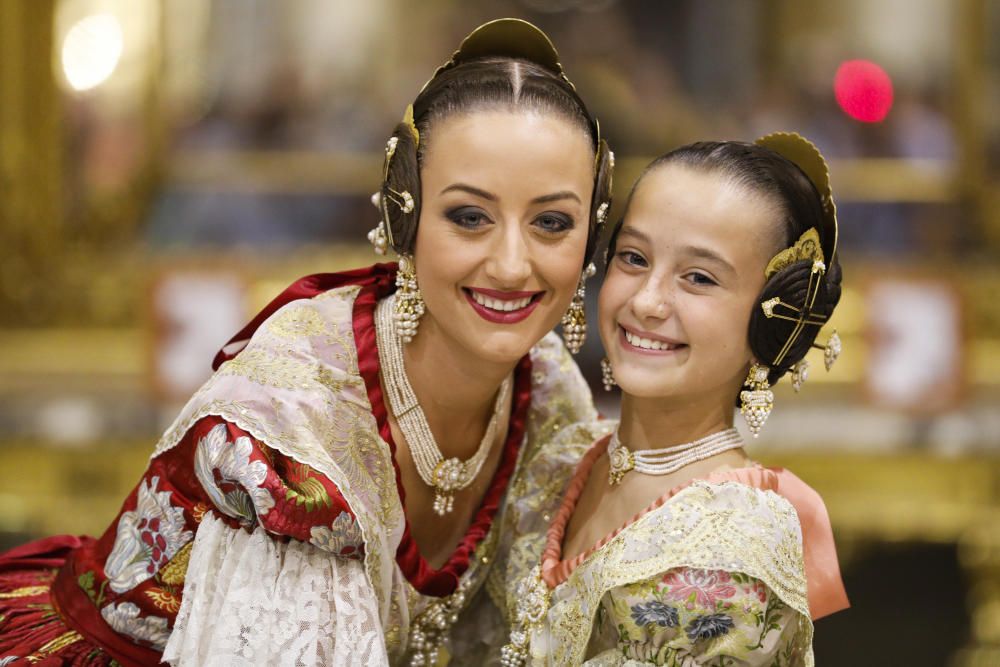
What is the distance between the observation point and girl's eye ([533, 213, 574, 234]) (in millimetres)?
1726

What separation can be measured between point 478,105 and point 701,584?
2.35 feet

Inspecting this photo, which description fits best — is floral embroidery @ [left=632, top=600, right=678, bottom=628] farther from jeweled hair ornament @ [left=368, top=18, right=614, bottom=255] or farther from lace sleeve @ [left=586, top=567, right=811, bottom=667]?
jeweled hair ornament @ [left=368, top=18, right=614, bottom=255]

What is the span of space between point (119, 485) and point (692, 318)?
10.1 ft

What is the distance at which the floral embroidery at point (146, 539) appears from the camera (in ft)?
5.74

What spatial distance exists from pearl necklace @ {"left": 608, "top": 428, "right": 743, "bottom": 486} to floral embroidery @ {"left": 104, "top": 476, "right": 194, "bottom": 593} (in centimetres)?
64

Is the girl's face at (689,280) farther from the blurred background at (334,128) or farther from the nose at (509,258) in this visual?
the blurred background at (334,128)

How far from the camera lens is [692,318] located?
1.70m

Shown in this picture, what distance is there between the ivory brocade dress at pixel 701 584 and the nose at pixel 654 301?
24cm

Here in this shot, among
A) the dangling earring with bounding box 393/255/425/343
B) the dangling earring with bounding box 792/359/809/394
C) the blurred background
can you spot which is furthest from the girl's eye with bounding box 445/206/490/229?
the blurred background

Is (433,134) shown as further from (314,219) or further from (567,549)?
(314,219)

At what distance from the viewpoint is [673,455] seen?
178 centimetres

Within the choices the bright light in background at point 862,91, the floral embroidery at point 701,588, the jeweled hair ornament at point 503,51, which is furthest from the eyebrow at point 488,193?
the bright light in background at point 862,91

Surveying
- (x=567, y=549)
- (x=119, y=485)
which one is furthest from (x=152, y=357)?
(x=567, y=549)

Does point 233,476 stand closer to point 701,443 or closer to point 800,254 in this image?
point 701,443
